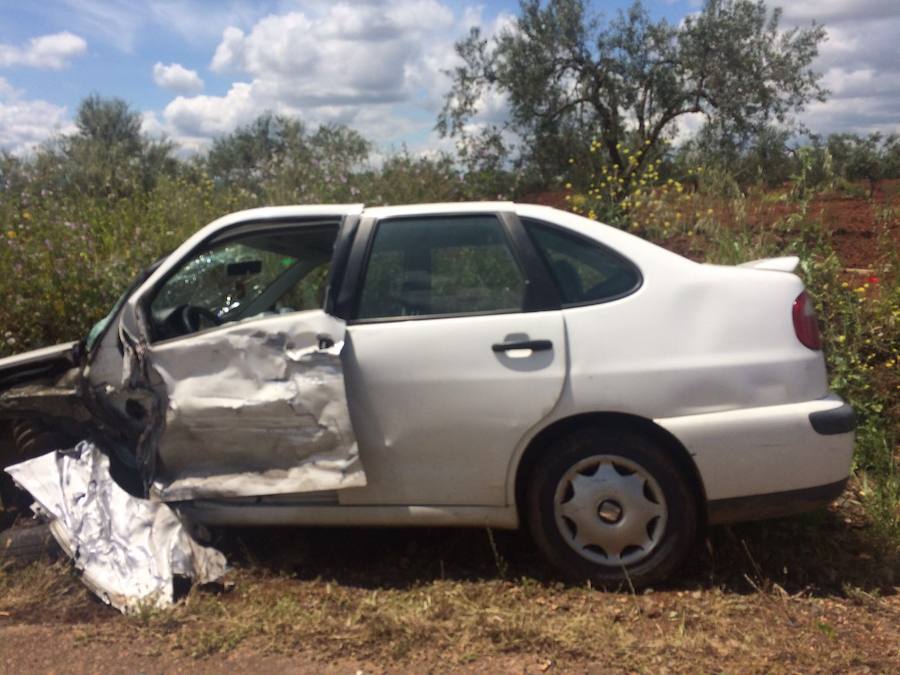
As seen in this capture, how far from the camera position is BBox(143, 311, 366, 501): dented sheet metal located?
12.9 feet

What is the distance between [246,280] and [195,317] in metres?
0.42

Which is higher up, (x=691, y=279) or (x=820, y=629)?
(x=691, y=279)

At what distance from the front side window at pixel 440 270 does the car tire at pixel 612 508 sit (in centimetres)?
71

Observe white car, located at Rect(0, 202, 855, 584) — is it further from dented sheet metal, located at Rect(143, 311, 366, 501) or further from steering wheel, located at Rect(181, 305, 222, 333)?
steering wheel, located at Rect(181, 305, 222, 333)

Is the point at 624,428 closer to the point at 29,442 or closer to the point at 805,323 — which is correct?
the point at 805,323

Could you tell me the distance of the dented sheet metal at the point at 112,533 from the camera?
13.3 feet

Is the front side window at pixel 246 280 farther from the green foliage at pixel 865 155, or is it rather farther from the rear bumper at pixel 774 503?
the green foliage at pixel 865 155

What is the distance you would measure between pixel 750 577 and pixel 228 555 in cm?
249

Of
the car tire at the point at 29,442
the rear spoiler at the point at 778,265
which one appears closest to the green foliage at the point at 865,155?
the rear spoiler at the point at 778,265

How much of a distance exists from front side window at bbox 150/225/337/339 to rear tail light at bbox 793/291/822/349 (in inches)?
81.9

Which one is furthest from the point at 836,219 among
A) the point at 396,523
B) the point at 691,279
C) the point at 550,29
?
the point at 396,523

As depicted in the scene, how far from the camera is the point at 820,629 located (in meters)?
3.60

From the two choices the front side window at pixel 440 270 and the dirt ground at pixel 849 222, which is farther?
the dirt ground at pixel 849 222

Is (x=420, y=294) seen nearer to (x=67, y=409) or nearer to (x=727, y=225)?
(x=67, y=409)
